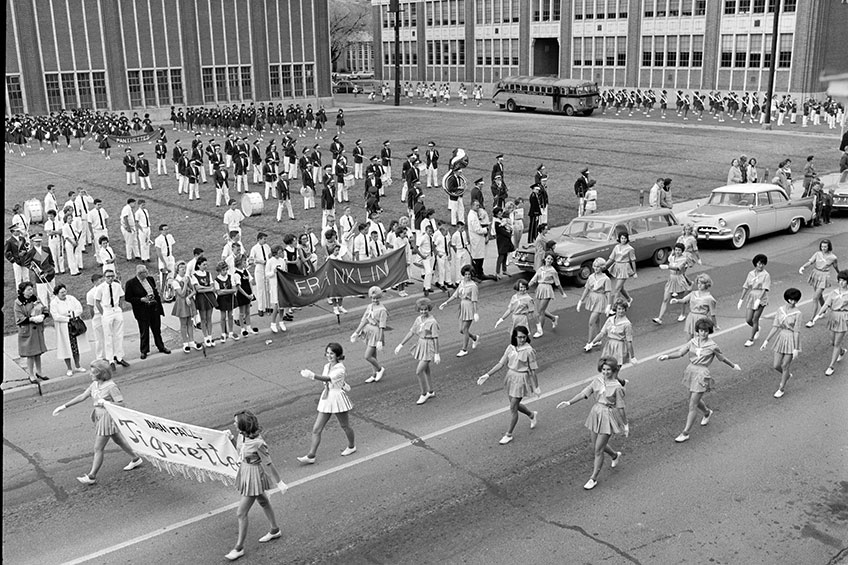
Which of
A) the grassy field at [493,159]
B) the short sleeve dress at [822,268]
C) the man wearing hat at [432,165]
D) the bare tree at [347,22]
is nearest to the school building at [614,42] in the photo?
the grassy field at [493,159]

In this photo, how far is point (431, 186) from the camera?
31016mm

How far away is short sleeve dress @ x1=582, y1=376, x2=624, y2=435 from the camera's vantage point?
30.1 feet

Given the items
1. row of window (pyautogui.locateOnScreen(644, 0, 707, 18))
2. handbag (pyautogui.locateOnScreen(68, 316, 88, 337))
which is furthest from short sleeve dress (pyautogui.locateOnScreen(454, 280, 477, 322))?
row of window (pyautogui.locateOnScreen(644, 0, 707, 18))

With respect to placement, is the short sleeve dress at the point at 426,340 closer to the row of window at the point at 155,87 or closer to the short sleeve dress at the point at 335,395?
the short sleeve dress at the point at 335,395

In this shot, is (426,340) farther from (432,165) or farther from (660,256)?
(432,165)

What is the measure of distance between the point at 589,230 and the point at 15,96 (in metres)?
45.4

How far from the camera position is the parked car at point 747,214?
71.1ft

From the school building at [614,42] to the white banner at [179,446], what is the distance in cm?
4621

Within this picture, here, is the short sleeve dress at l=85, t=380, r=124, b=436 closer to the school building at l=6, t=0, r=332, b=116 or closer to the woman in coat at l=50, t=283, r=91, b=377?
the woman in coat at l=50, t=283, r=91, b=377

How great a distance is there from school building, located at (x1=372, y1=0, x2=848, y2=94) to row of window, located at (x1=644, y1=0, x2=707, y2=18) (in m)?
0.07

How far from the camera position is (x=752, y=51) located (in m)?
58.0

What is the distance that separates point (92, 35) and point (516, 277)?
45104mm

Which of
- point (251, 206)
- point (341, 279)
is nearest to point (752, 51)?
point (251, 206)

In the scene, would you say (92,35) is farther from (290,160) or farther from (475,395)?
(475,395)
